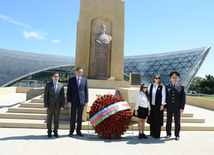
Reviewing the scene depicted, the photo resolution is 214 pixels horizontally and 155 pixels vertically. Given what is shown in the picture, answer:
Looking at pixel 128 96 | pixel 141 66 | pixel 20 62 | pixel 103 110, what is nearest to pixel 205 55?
pixel 141 66

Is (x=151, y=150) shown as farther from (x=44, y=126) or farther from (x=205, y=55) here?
(x=205, y=55)

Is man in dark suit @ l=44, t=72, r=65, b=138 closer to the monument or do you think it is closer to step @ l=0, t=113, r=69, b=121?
step @ l=0, t=113, r=69, b=121

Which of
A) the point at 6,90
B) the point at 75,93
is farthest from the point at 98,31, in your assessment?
the point at 6,90

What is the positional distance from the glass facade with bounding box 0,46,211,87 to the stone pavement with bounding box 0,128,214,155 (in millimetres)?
34351

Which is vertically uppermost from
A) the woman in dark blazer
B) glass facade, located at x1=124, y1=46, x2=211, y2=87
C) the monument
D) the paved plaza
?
glass facade, located at x1=124, y1=46, x2=211, y2=87

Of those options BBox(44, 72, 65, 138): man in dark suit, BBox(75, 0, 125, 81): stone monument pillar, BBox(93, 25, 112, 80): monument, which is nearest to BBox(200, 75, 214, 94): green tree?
BBox(75, 0, 125, 81): stone monument pillar

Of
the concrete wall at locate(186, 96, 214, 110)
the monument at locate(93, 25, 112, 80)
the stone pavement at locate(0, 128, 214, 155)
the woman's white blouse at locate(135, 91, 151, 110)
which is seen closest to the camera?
the stone pavement at locate(0, 128, 214, 155)

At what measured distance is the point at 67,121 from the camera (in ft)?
20.2

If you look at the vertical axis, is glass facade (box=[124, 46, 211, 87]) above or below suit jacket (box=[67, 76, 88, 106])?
above

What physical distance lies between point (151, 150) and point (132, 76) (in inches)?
492

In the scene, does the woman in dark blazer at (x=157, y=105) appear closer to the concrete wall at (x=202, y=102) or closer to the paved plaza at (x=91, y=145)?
the paved plaza at (x=91, y=145)

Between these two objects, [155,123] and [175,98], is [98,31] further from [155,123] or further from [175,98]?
[155,123]

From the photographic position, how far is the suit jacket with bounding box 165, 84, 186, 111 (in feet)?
16.3

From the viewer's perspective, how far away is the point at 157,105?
5051mm
